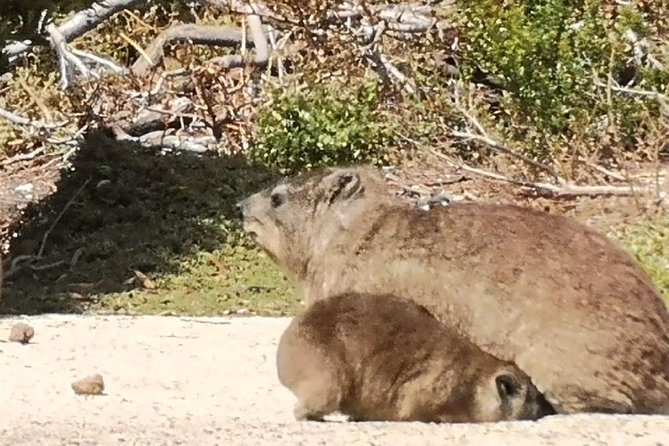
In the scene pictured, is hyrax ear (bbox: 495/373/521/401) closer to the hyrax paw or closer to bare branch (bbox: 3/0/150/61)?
the hyrax paw

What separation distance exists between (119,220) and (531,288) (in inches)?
248

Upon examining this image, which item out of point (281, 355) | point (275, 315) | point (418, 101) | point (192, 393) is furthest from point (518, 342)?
point (418, 101)

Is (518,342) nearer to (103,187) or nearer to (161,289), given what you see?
(161,289)

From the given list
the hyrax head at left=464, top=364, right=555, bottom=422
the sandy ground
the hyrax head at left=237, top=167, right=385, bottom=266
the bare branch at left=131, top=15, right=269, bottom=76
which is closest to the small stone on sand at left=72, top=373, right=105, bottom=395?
the sandy ground

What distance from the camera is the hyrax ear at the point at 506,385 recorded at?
17.1ft

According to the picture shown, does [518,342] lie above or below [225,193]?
above

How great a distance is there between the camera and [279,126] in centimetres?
1202

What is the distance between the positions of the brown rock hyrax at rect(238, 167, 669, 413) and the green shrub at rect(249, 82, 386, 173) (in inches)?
228

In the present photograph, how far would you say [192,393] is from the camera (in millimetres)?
6332

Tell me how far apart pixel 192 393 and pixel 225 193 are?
547 centimetres

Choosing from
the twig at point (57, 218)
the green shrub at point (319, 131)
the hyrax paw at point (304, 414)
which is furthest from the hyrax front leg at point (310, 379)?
the green shrub at point (319, 131)

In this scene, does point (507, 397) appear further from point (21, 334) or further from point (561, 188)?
point (561, 188)

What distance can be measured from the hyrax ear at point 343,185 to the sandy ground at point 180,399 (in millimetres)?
830

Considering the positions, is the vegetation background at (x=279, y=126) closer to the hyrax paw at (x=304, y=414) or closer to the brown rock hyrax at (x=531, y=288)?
the brown rock hyrax at (x=531, y=288)
